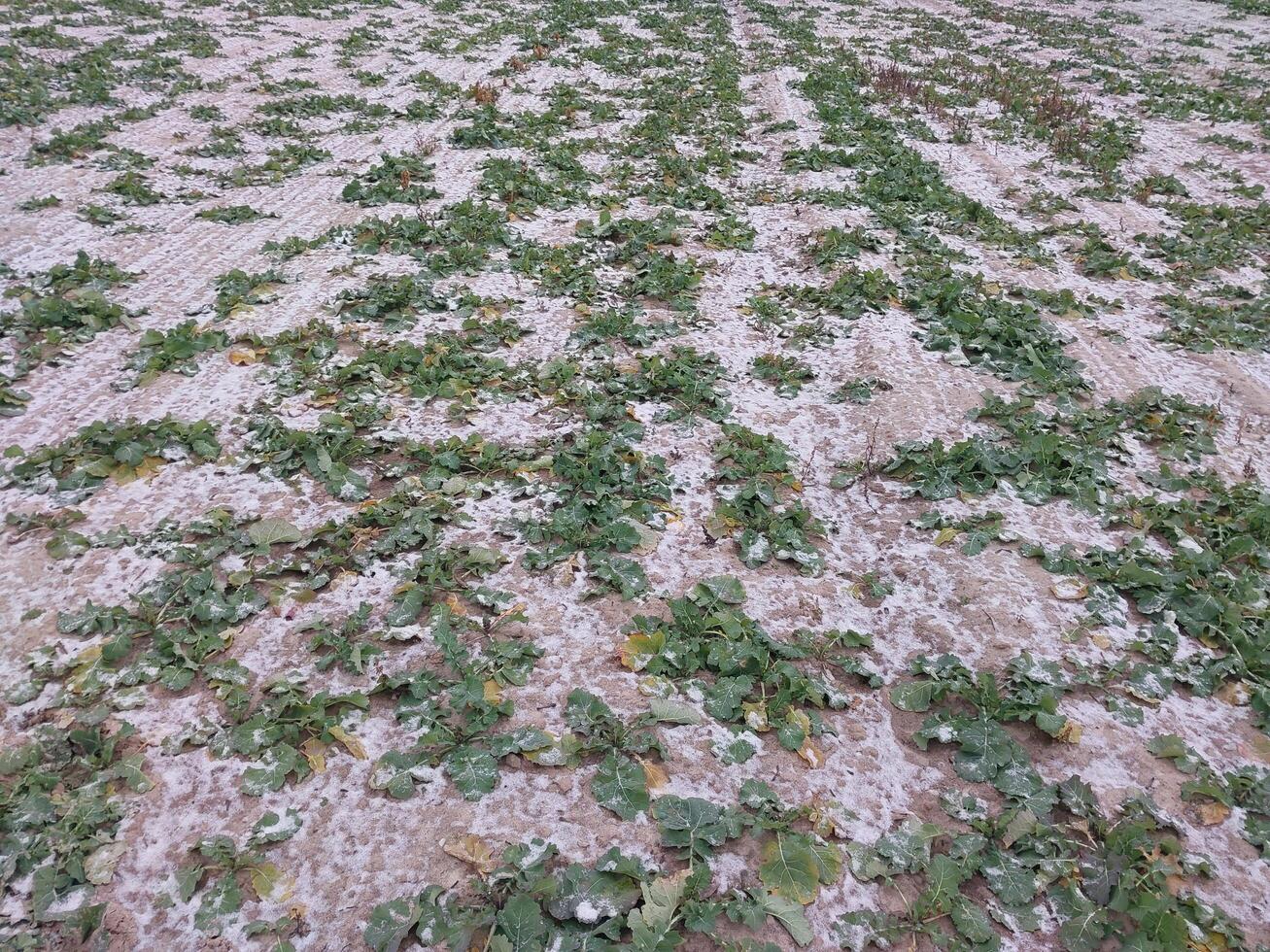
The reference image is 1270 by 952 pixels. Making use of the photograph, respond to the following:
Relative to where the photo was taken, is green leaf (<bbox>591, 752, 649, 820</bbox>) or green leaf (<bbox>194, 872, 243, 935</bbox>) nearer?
green leaf (<bbox>194, 872, 243, 935</bbox>)

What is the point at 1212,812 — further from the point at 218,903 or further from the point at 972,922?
the point at 218,903

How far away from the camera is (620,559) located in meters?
4.23

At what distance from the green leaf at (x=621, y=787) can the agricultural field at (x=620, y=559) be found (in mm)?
14

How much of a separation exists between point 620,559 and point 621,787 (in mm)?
1436

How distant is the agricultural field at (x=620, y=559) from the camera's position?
109 inches

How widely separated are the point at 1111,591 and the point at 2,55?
58.6ft

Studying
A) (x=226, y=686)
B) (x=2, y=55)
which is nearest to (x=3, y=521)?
(x=226, y=686)

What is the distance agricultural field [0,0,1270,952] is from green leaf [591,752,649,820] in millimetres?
14

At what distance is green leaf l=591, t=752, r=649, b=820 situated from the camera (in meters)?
3.00

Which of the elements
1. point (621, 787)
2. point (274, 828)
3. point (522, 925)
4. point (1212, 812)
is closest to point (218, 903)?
point (274, 828)

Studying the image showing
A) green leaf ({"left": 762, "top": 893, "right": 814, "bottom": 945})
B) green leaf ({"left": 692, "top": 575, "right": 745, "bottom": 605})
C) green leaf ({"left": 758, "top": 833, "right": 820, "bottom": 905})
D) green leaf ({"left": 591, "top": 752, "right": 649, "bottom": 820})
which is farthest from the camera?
green leaf ({"left": 692, "top": 575, "right": 745, "bottom": 605})

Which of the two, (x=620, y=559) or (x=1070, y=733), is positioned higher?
(x=620, y=559)

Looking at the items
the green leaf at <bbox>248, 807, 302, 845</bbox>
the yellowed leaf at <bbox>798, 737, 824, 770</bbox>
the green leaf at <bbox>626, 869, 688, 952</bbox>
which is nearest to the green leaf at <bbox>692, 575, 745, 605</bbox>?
the yellowed leaf at <bbox>798, 737, 824, 770</bbox>

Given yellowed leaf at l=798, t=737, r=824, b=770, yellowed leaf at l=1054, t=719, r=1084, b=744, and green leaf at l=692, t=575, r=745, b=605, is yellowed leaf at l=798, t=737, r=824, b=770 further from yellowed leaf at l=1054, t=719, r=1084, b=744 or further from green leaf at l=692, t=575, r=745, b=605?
yellowed leaf at l=1054, t=719, r=1084, b=744
